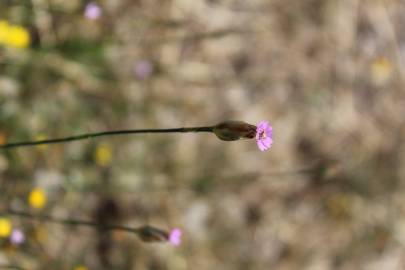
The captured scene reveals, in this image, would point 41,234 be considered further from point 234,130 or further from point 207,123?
point 234,130

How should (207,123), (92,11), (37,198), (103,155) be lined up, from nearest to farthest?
(92,11)
(37,198)
(103,155)
(207,123)

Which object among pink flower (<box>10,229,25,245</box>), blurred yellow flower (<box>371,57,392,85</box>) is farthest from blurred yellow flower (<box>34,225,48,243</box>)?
blurred yellow flower (<box>371,57,392,85</box>)

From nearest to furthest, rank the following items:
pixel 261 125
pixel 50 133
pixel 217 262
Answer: pixel 261 125 → pixel 50 133 → pixel 217 262

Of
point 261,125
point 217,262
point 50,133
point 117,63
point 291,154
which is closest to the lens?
point 261,125

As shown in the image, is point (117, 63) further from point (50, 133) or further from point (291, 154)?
point (291, 154)

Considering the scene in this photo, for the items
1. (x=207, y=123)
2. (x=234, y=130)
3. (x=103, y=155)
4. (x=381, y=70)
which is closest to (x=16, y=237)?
(x=103, y=155)

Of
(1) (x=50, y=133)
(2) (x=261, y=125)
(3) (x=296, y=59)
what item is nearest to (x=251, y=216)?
(3) (x=296, y=59)

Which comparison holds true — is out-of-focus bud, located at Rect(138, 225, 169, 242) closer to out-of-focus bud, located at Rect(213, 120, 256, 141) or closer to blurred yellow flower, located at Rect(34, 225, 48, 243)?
out-of-focus bud, located at Rect(213, 120, 256, 141)
